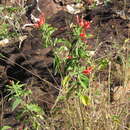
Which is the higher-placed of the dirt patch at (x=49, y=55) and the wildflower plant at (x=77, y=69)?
the wildflower plant at (x=77, y=69)

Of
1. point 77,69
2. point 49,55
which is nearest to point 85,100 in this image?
point 77,69

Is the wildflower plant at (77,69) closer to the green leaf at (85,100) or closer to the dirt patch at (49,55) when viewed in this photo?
the green leaf at (85,100)

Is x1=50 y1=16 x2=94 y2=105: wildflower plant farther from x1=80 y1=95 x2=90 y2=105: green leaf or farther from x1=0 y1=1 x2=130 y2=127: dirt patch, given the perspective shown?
x1=0 y1=1 x2=130 y2=127: dirt patch

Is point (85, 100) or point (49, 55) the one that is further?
point (49, 55)

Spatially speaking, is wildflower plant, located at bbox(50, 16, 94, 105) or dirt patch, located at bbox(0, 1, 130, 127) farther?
dirt patch, located at bbox(0, 1, 130, 127)

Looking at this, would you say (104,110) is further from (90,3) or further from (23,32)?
(90,3)

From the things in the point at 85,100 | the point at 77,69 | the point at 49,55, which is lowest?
the point at 49,55

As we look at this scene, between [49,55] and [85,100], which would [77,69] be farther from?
[49,55]

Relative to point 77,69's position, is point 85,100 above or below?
below

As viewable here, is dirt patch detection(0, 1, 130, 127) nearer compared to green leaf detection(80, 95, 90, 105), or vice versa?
green leaf detection(80, 95, 90, 105)

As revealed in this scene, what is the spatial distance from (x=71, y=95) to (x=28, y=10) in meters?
3.95

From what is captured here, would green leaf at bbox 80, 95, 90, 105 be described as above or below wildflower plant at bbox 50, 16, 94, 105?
below

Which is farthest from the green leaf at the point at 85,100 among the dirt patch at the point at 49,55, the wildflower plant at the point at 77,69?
the dirt patch at the point at 49,55

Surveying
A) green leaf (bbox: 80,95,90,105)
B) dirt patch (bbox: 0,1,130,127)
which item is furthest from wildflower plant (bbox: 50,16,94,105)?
dirt patch (bbox: 0,1,130,127)
